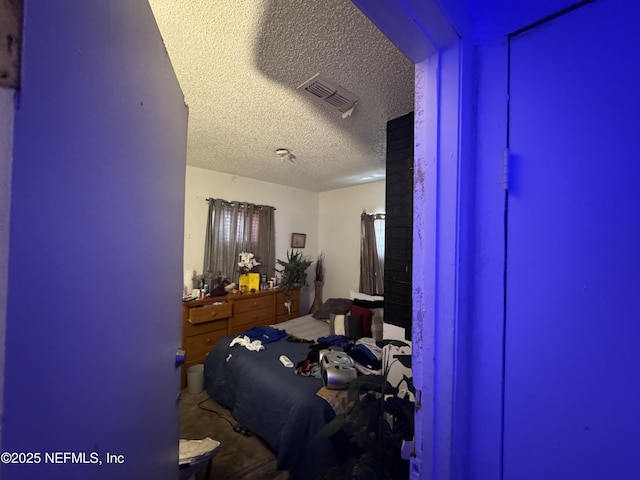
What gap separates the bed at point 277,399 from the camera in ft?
4.81

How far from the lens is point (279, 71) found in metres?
1.33

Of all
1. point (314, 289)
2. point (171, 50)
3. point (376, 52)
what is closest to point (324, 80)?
point (376, 52)

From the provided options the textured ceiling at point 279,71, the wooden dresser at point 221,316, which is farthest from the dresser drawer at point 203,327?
the textured ceiling at point 279,71

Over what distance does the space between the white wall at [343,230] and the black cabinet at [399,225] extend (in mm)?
1937

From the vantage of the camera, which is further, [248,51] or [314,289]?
[314,289]

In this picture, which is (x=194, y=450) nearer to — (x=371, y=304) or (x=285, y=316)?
(x=371, y=304)

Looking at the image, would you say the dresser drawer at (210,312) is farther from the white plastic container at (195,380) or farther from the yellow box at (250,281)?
the white plastic container at (195,380)

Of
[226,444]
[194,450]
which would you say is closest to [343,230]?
[226,444]

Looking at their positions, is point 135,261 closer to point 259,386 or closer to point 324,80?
point 324,80

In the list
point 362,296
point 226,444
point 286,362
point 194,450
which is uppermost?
point 362,296

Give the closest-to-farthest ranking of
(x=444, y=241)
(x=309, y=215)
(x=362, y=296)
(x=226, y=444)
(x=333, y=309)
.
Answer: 1. (x=444, y=241)
2. (x=226, y=444)
3. (x=333, y=309)
4. (x=362, y=296)
5. (x=309, y=215)

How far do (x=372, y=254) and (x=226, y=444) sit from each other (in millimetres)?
2714

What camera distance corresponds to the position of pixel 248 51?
119 centimetres

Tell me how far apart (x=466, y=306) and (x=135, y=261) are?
2.60 ft
